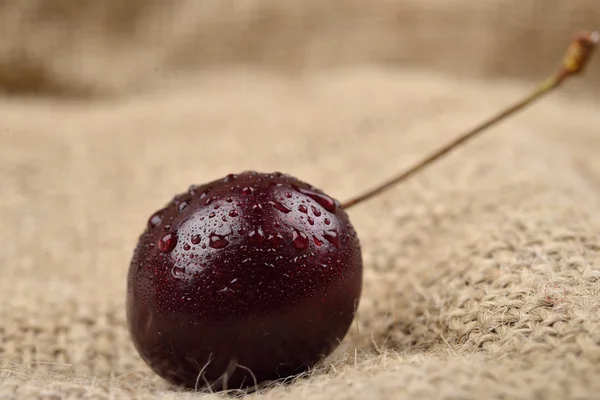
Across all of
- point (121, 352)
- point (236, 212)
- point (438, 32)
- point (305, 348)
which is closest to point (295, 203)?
point (236, 212)

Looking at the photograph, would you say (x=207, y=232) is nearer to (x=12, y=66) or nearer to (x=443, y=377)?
(x=443, y=377)

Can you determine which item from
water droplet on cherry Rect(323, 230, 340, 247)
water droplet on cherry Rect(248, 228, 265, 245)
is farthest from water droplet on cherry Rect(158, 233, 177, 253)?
water droplet on cherry Rect(323, 230, 340, 247)

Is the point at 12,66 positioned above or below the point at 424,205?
above

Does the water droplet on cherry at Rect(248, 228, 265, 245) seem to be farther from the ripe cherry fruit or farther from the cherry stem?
the cherry stem

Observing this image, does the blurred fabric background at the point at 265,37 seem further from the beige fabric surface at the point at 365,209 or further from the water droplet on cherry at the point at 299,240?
the water droplet on cherry at the point at 299,240

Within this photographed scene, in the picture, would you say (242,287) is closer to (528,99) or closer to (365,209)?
(528,99)

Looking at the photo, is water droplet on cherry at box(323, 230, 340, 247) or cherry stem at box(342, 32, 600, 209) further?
cherry stem at box(342, 32, 600, 209)

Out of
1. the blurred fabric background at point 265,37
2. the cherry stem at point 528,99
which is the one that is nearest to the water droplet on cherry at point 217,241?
the cherry stem at point 528,99
